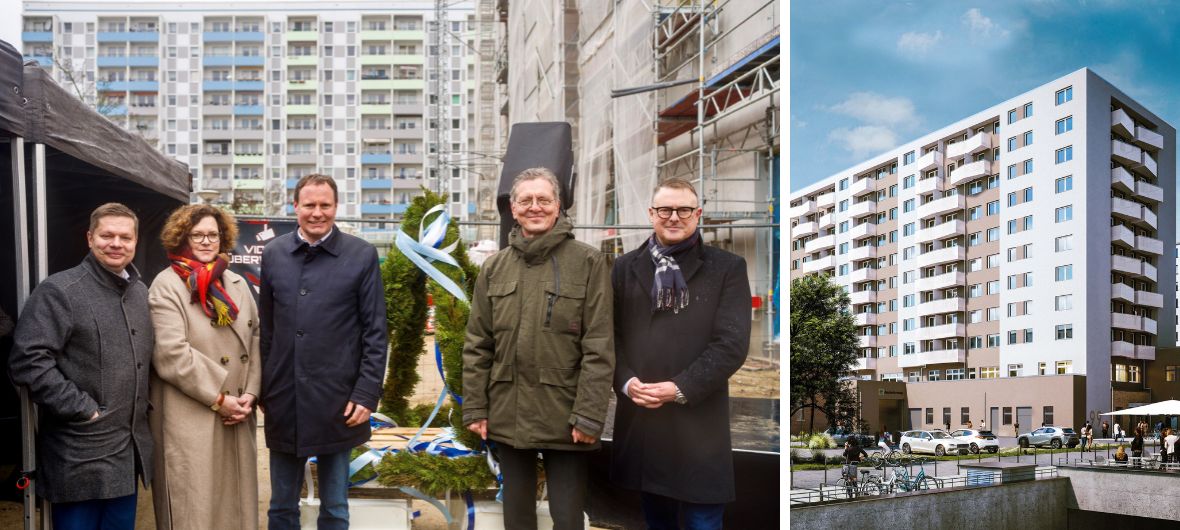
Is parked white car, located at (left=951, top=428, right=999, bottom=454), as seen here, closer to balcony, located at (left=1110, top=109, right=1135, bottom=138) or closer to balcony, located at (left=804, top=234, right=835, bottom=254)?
balcony, located at (left=804, top=234, right=835, bottom=254)

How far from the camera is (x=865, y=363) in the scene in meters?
6.33

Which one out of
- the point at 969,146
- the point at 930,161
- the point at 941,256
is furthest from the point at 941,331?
the point at 969,146

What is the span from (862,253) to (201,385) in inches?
187

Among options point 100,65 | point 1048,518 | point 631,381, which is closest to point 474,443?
point 631,381

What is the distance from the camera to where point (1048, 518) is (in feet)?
25.9

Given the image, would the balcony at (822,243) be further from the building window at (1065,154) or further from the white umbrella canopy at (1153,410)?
the white umbrella canopy at (1153,410)

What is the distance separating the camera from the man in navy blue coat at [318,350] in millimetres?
2738

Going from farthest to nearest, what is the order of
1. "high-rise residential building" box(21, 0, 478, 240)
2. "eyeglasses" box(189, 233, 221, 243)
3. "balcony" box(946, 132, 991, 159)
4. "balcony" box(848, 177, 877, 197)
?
"high-rise residential building" box(21, 0, 478, 240)
"balcony" box(946, 132, 991, 159)
"balcony" box(848, 177, 877, 197)
"eyeglasses" box(189, 233, 221, 243)

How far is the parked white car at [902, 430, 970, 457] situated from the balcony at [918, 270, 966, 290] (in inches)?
41.9

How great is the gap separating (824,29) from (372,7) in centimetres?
4614

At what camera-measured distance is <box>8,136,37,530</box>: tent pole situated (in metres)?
2.74

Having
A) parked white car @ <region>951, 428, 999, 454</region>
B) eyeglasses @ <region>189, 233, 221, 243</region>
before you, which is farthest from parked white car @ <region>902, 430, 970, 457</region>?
eyeglasses @ <region>189, 233, 221, 243</region>

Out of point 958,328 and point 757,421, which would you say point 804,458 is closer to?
point 757,421

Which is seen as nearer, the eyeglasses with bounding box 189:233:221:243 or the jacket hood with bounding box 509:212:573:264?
the jacket hood with bounding box 509:212:573:264
